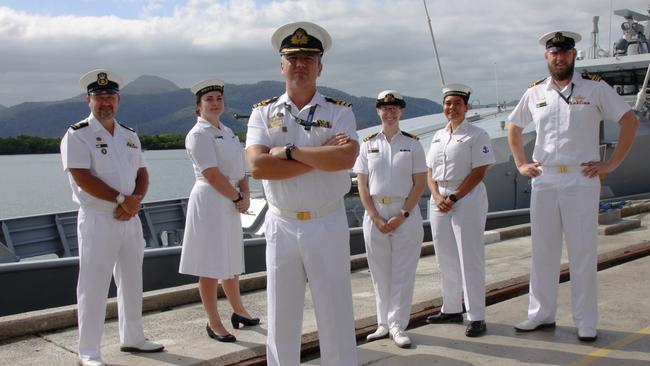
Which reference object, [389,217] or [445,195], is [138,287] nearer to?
[389,217]

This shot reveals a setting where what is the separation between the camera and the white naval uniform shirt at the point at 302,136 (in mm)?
3068

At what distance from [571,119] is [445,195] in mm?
1006

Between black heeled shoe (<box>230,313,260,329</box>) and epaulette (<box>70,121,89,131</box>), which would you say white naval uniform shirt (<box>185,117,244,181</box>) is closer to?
epaulette (<box>70,121,89,131</box>)

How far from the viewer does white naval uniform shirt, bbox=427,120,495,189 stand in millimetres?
4812

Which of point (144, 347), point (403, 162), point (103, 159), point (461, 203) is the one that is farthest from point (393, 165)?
point (144, 347)

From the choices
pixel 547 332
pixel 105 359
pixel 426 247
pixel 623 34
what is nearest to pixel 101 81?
pixel 105 359

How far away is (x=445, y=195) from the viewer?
4.88 meters

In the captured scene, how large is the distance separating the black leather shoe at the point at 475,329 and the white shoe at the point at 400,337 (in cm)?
49

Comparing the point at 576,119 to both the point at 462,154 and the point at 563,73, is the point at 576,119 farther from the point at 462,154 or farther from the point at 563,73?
the point at 462,154

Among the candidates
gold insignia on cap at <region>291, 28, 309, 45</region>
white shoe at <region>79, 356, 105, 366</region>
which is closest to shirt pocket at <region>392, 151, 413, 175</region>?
gold insignia on cap at <region>291, 28, 309, 45</region>

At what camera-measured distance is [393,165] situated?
15.3 feet

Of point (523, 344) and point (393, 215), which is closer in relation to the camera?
point (523, 344)

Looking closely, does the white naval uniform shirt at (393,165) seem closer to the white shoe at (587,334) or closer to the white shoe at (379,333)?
the white shoe at (379,333)

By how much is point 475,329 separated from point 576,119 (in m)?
1.59
